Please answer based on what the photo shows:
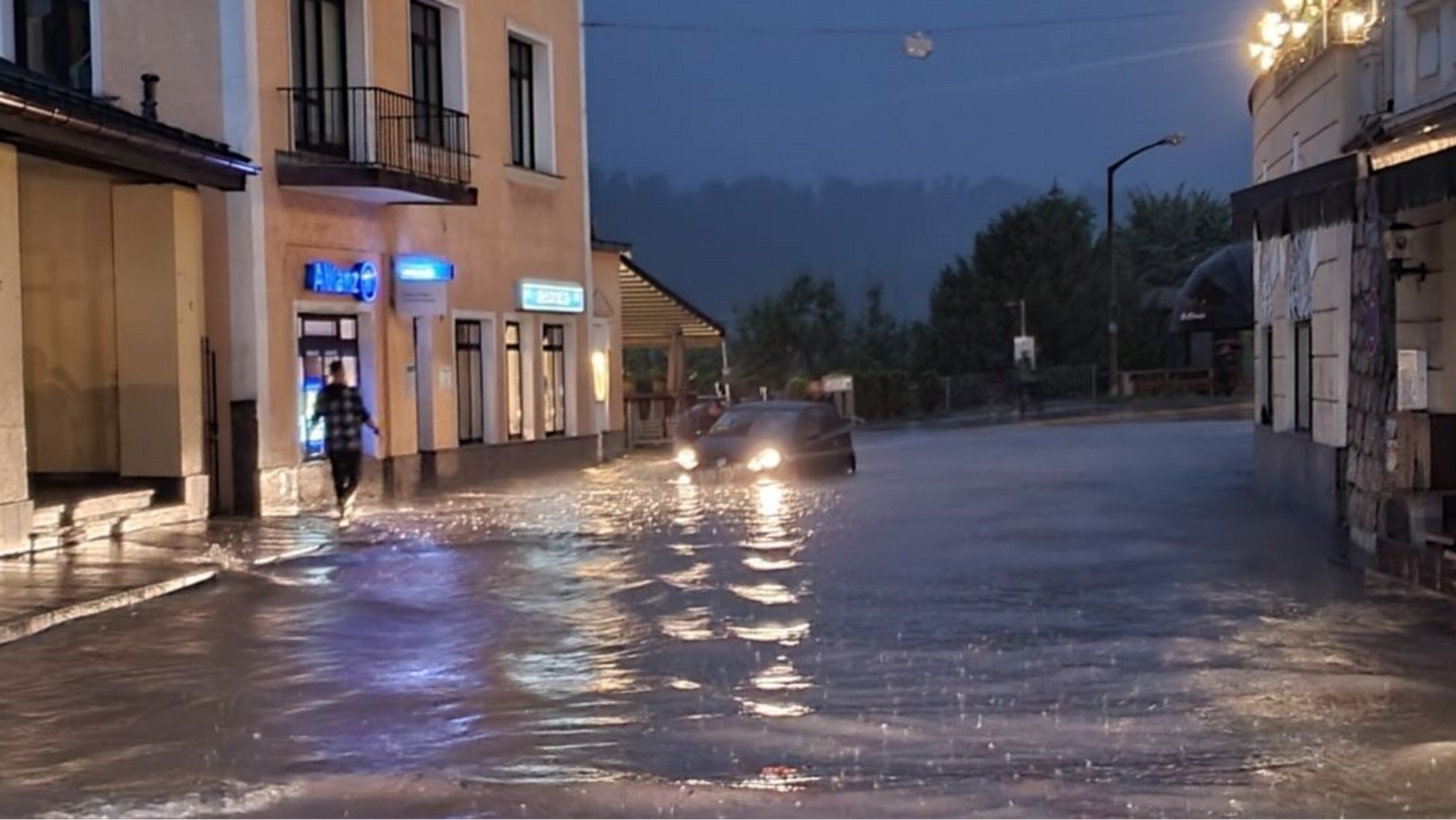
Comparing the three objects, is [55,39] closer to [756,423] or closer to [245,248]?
[245,248]

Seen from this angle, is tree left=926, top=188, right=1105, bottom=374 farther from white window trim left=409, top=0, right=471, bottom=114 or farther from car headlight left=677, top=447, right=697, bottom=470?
white window trim left=409, top=0, right=471, bottom=114

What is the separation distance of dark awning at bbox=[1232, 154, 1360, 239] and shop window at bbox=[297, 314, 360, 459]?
11.3 m

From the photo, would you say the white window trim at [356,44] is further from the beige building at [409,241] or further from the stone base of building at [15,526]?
the stone base of building at [15,526]

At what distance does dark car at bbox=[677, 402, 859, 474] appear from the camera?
941 inches

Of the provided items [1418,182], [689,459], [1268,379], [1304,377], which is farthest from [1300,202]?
[689,459]

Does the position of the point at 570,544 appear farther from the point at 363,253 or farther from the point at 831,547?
the point at 363,253

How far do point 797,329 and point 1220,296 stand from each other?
3904 cm

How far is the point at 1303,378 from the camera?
1875 cm

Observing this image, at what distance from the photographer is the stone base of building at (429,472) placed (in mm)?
19703

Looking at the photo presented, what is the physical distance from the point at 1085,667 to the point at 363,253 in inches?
576

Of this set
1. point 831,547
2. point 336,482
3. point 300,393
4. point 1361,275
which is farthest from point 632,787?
point 300,393

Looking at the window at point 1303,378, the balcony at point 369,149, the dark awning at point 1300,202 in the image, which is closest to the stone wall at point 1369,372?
the dark awning at point 1300,202

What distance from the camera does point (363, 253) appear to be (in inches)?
851

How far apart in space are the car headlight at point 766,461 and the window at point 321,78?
7.35 meters
